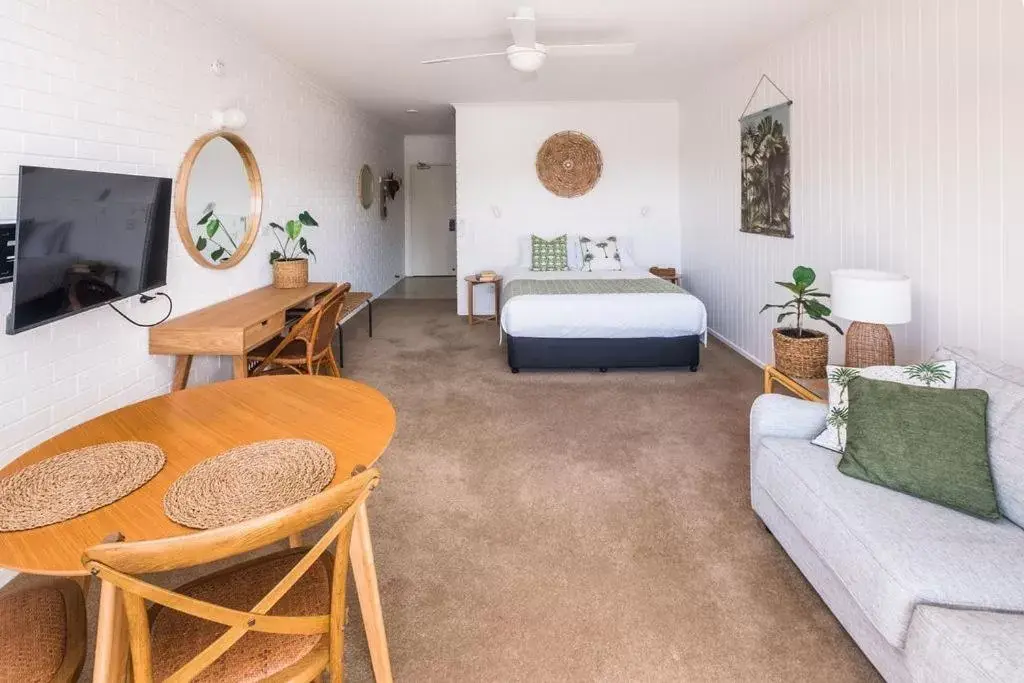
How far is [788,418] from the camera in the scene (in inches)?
88.7

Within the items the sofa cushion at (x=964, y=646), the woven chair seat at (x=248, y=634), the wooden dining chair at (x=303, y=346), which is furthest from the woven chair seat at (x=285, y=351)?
the sofa cushion at (x=964, y=646)

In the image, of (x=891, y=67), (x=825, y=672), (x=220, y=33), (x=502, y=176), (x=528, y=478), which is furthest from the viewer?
(x=502, y=176)

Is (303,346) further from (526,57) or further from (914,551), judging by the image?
(914,551)

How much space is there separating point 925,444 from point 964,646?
753 millimetres

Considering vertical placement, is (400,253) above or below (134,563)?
above

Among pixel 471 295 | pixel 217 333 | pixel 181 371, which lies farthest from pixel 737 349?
pixel 181 371

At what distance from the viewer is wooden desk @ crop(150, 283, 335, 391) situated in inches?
120

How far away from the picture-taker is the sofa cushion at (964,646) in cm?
117

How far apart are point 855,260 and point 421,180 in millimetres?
7945

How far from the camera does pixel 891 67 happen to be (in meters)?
3.08

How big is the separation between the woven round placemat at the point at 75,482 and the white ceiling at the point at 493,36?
3.04 metres

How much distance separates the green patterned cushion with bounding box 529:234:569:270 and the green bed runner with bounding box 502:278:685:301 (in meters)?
0.87

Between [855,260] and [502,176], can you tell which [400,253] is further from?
[855,260]

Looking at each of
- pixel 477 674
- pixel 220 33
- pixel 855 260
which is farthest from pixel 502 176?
pixel 477 674
